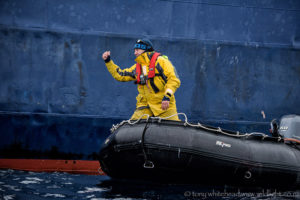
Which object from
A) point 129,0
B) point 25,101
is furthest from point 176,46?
point 25,101

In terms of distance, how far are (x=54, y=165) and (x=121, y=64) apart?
1.97m

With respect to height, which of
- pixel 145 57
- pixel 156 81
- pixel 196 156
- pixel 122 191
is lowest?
pixel 122 191

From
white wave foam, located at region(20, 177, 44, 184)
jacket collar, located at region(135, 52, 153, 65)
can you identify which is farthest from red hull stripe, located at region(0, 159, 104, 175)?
jacket collar, located at region(135, 52, 153, 65)

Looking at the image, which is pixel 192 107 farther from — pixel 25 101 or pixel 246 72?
pixel 25 101

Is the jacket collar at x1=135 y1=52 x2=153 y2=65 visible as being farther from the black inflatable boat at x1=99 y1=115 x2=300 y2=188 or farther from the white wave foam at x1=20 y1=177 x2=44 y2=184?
the white wave foam at x1=20 y1=177 x2=44 y2=184

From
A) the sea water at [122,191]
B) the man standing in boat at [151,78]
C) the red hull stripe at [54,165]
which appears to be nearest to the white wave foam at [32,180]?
the sea water at [122,191]

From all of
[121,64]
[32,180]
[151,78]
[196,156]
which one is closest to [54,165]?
[32,180]

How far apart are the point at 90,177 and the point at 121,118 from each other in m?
1.08

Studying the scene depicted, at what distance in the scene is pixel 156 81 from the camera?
5781 mm

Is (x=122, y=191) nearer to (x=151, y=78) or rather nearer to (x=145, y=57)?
(x=151, y=78)

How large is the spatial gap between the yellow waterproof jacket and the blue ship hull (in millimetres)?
1076

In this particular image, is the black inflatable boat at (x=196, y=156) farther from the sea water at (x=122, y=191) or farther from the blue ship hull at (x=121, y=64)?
the blue ship hull at (x=121, y=64)

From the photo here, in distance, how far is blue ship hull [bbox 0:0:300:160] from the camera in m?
6.84

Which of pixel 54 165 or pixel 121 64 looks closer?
pixel 54 165
